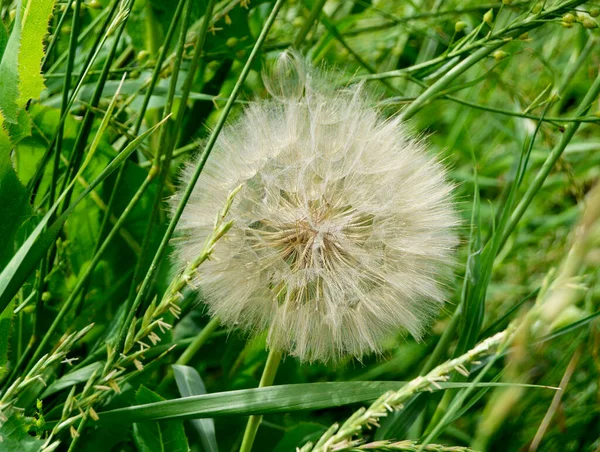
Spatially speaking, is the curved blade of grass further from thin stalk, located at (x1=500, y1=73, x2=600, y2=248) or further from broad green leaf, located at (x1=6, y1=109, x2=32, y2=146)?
thin stalk, located at (x1=500, y1=73, x2=600, y2=248)

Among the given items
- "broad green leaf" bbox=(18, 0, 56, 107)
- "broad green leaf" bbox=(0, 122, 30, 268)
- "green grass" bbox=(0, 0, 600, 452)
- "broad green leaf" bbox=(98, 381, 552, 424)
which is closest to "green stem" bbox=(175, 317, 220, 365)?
"green grass" bbox=(0, 0, 600, 452)

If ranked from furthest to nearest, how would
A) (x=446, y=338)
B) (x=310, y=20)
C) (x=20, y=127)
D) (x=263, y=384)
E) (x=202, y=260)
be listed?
(x=310, y=20) < (x=446, y=338) < (x=263, y=384) < (x=20, y=127) < (x=202, y=260)

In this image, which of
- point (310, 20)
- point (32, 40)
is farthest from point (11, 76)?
point (310, 20)

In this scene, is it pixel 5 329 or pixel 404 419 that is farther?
pixel 404 419

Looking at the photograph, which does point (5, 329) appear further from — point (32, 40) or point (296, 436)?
point (296, 436)

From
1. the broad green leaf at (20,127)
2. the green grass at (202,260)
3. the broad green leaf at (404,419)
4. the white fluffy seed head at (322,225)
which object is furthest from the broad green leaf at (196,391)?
the broad green leaf at (20,127)

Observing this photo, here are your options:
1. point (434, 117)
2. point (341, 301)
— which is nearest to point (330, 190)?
point (341, 301)

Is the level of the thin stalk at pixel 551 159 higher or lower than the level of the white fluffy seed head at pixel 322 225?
higher

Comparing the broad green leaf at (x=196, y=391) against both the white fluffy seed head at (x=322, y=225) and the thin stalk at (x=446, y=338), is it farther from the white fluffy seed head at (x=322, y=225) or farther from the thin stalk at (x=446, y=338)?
the thin stalk at (x=446, y=338)

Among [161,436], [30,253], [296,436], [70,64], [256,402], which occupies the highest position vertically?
[70,64]
